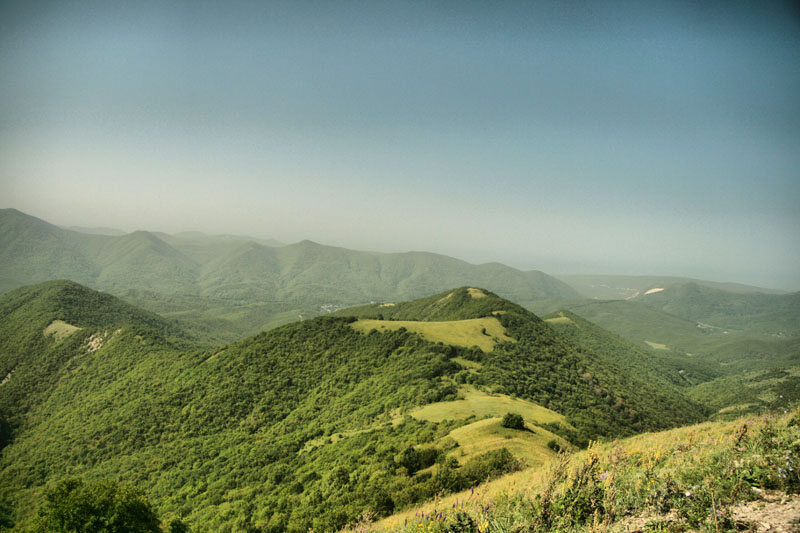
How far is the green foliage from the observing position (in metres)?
20.3

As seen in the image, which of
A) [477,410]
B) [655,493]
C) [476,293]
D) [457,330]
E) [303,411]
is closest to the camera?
[655,493]

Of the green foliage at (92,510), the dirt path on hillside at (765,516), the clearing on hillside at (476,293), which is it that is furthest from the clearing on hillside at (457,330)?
the dirt path on hillside at (765,516)

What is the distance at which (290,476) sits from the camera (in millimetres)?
35125

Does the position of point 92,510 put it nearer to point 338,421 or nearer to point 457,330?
point 338,421

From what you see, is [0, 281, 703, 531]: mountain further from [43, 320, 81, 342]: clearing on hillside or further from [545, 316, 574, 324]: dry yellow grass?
[545, 316, 574, 324]: dry yellow grass

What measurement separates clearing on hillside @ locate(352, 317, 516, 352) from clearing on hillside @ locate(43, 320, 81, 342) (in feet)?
327

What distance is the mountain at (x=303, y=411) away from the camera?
2511cm

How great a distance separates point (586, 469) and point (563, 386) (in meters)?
68.0

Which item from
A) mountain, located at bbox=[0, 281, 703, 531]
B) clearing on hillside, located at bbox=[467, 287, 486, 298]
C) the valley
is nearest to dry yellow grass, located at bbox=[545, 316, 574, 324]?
the valley

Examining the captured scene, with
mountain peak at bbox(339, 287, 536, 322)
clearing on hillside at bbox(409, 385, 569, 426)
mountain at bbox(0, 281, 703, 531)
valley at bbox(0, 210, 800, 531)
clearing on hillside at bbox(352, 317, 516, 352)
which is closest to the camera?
valley at bbox(0, 210, 800, 531)

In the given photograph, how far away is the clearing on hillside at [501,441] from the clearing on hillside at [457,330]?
4202 cm

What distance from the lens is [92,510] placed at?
21062 millimetres

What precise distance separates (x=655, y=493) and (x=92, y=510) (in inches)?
1289

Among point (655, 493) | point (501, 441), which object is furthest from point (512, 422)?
point (655, 493)
